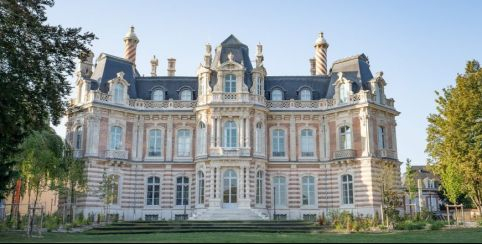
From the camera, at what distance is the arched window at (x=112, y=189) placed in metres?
Answer: 32.4

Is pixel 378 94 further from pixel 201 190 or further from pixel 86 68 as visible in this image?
pixel 86 68

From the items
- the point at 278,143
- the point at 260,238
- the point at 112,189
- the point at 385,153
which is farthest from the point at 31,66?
the point at 385,153

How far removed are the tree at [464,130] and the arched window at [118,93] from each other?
2311 centimetres

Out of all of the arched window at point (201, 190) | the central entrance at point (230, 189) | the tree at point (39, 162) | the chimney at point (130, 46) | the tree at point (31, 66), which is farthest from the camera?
the chimney at point (130, 46)

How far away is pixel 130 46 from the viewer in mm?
41906

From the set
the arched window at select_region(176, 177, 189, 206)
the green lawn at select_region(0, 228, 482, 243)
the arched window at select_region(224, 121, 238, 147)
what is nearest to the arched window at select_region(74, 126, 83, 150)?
the arched window at select_region(176, 177, 189, 206)

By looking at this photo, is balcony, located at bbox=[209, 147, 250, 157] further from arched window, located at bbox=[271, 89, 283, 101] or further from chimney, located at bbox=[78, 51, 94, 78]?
chimney, located at bbox=[78, 51, 94, 78]

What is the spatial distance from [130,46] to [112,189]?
13.6 metres

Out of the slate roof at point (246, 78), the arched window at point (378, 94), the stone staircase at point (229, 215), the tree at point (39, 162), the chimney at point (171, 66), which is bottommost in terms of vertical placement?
the stone staircase at point (229, 215)

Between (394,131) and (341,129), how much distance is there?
4201mm

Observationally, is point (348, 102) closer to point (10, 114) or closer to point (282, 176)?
point (282, 176)

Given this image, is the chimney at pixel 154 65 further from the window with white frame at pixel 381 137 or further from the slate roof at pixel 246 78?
the window with white frame at pixel 381 137

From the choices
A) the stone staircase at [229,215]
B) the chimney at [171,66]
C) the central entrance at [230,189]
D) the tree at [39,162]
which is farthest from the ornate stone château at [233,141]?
the chimney at [171,66]

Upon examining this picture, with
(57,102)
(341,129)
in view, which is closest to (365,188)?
(341,129)
